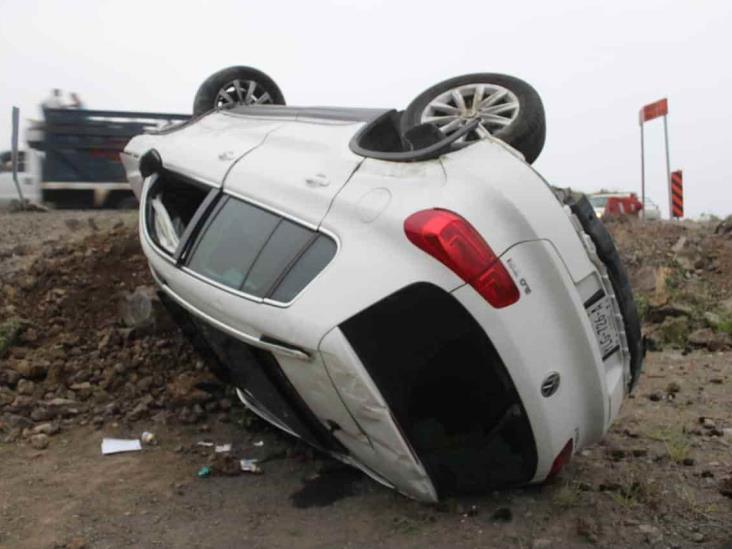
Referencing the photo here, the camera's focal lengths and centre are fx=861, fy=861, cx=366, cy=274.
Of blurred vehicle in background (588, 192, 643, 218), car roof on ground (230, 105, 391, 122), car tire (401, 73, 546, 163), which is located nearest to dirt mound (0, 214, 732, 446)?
car roof on ground (230, 105, 391, 122)

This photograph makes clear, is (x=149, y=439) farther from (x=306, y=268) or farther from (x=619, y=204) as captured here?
(x=619, y=204)

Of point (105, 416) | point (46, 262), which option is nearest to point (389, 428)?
point (105, 416)

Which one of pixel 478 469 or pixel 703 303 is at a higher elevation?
pixel 478 469

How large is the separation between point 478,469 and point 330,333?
897 millimetres

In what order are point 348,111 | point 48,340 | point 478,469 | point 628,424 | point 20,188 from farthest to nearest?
point 20,188 → point 48,340 → point 628,424 → point 348,111 → point 478,469

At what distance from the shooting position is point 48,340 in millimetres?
6281

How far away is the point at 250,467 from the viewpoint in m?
4.48

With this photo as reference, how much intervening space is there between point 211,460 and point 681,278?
24.1 feet

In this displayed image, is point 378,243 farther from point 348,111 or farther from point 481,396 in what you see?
point 348,111

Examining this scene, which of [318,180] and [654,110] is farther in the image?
[654,110]

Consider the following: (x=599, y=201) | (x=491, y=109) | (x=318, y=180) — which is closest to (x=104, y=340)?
(x=318, y=180)

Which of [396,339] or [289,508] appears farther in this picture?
[289,508]

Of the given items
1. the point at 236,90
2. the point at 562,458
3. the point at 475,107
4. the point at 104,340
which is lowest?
the point at 104,340

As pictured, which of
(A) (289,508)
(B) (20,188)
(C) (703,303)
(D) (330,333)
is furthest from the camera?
(B) (20,188)
